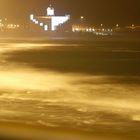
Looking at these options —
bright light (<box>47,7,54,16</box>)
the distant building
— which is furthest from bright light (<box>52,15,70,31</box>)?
bright light (<box>47,7,54,16</box>)

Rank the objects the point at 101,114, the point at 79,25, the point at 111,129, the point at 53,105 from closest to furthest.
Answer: the point at 111,129
the point at 101,114
the point at 53,105
the point at 79,25

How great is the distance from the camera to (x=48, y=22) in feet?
507

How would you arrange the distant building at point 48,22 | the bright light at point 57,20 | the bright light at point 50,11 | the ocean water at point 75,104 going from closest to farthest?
the ocean water at point 75,104, the distant building at point 48,22, the bright light at point 57,20, the bright light at point 50,11

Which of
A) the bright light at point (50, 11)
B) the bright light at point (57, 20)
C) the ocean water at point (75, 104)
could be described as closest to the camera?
the ocean water at point (75, 104)

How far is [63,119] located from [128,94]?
4865mm

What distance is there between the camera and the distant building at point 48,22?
151625mm

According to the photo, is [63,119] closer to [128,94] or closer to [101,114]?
[101,114]

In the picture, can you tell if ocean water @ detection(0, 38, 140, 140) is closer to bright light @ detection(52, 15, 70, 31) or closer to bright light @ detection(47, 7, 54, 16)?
bright light @ detection(52, 15, 70, 31)

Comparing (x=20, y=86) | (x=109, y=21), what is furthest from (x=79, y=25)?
(x=20, y=86)

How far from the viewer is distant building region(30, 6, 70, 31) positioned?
5969 inches

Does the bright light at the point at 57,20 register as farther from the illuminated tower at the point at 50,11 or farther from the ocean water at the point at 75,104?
the ocean water at the point at 75,104

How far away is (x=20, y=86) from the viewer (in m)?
15.4

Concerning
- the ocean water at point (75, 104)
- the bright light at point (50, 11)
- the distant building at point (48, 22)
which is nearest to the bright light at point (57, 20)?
the distant building at point (48, 22)

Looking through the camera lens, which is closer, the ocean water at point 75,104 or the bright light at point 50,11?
the ocean water at point 75,104
